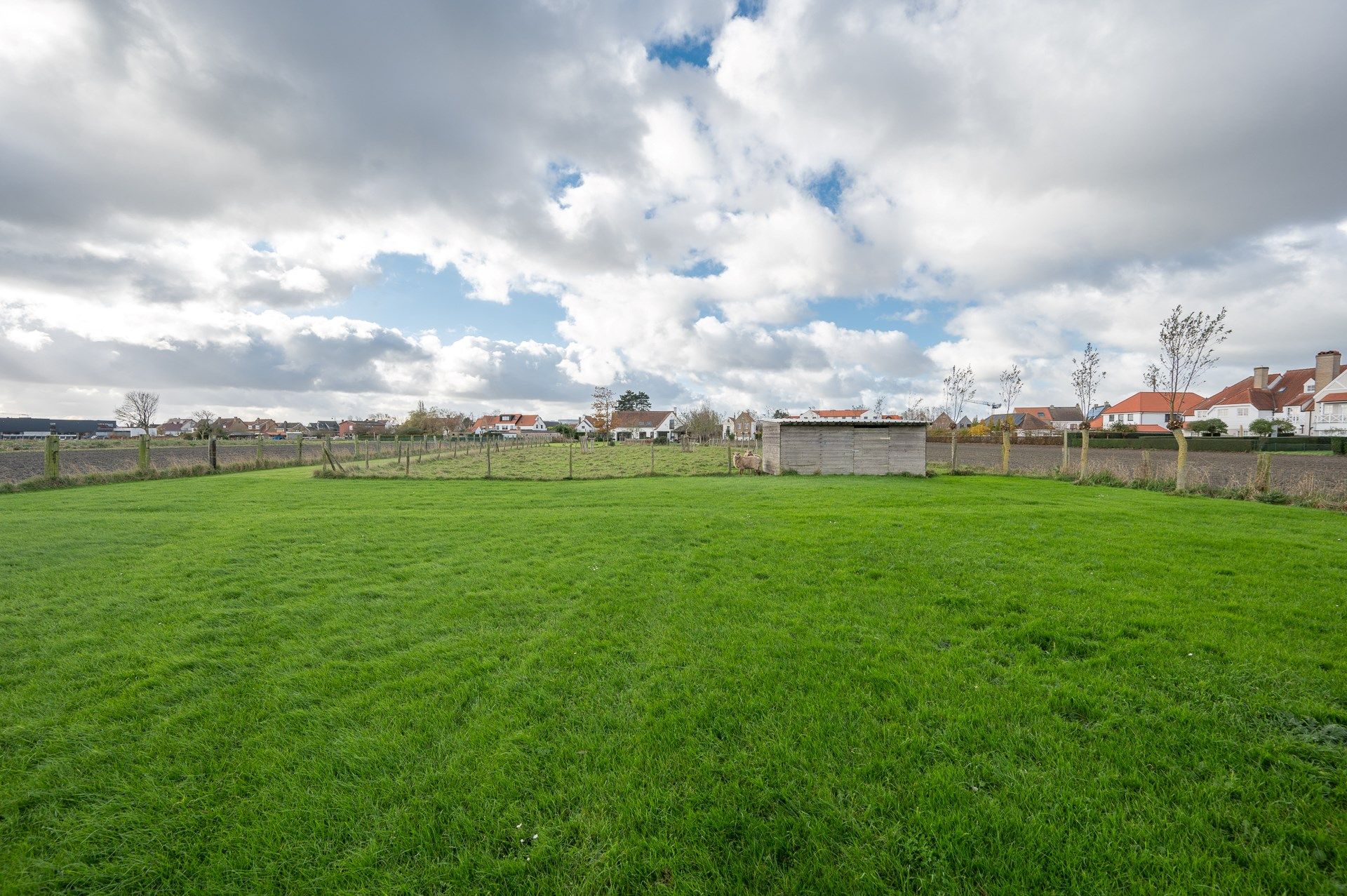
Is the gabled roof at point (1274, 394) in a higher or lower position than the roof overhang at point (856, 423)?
higher

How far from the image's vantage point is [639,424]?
3799 inches

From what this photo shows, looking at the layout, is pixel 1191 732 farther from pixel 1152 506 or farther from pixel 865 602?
pixel 1152 506

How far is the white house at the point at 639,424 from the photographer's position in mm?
94812

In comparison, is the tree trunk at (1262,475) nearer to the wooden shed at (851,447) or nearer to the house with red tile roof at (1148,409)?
the wooden shed at (851,447)

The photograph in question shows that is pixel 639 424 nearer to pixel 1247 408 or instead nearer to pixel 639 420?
pixel 639 420

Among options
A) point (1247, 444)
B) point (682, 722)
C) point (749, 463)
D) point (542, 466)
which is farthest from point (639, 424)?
point (682, 722)

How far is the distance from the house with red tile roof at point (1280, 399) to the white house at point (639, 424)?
241ft

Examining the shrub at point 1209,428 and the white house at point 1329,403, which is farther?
the white house at point 1329,403

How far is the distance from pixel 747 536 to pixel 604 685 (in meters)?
4.93

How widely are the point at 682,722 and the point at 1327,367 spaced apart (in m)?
87.1

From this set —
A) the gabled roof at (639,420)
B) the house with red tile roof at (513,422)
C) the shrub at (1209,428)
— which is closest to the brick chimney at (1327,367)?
the shrub at (1209,428)

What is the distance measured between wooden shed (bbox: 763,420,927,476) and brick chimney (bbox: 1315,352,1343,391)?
2622 inches

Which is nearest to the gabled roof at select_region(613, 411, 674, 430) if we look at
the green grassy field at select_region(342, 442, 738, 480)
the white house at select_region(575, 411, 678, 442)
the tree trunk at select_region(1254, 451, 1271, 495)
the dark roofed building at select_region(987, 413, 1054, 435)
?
the white house at select_region(575, 411, 678, 442)

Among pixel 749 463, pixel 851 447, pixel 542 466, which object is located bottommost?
pixel 542 466
